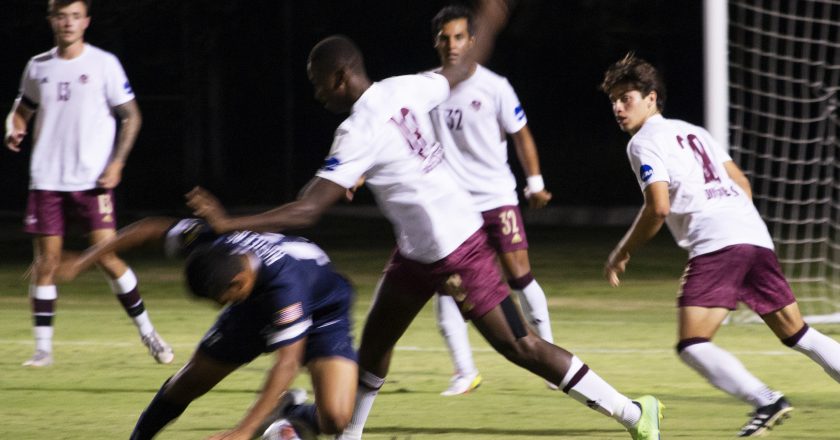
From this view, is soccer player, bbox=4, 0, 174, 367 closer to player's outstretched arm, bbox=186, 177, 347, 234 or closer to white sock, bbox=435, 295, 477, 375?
white sock, bbox=435, 295, 477, 375

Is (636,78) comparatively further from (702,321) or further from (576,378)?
(576,378)

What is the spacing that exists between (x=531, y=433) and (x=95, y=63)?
3914 mm

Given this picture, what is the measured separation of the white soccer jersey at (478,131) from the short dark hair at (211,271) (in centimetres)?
294

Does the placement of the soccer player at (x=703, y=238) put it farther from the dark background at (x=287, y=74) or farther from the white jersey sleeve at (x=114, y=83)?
the dark background at (x=287, y=74)

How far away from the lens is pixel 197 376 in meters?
6.00

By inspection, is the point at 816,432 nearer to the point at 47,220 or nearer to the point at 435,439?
the point at 435,439

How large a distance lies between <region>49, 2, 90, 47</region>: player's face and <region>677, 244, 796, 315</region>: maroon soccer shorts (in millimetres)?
4173

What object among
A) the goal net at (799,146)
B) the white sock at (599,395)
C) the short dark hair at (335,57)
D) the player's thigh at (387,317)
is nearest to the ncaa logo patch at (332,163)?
the short dark hair at (335,57)

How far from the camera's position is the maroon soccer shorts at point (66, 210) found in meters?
9.21

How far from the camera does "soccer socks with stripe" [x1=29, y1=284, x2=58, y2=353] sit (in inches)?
365

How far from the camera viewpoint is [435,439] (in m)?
6.89

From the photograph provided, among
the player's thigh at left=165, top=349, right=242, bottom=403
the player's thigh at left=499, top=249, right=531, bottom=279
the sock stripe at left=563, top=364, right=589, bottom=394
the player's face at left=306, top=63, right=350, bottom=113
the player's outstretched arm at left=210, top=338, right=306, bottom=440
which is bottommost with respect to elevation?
the player's thigh at left=499, top=249, right=531, bottom=279

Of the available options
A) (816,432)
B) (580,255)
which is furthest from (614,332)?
(580,255)

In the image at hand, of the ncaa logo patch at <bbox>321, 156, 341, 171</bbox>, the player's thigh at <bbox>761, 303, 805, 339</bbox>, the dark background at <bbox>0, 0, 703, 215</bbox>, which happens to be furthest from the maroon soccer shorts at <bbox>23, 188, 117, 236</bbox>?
the dark background at <bbox>0, 0, 703, 215</bbox>
